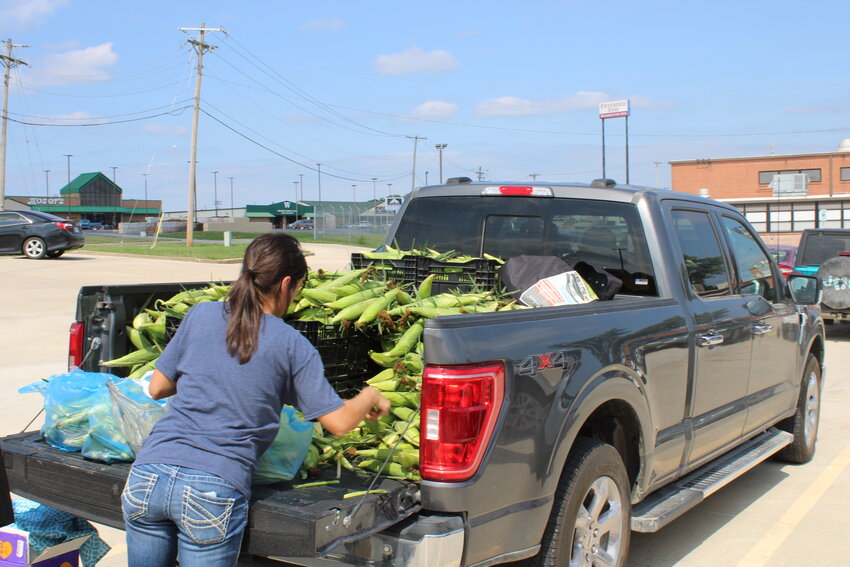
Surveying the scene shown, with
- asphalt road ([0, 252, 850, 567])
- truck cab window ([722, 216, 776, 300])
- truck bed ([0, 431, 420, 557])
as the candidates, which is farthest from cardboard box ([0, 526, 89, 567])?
truck cab window ([722, 216, 776, 300])

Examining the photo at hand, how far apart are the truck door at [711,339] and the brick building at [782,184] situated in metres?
50.0

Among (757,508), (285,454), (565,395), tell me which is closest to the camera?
(285,454)

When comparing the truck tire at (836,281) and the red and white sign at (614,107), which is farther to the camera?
the red and white sign at (614,107)

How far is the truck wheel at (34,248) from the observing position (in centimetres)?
2620

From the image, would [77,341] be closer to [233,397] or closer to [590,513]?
[233,397]

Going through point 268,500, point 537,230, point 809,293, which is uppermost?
point 537,230

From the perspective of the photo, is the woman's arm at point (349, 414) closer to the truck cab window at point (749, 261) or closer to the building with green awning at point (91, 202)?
the truck cab window at point (749, 261)

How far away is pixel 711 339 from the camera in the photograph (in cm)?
457

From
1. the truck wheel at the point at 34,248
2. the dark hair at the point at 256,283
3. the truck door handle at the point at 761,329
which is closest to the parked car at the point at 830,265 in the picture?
the truck door handle at the point at 761,329

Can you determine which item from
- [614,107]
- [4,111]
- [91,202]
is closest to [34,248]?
[4,111]

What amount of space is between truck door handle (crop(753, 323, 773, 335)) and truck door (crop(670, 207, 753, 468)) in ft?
0.30

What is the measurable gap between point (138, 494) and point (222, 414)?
0.36 meters

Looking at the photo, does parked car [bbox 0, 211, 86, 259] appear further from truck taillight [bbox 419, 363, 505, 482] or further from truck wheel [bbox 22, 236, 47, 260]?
truck taillight [bbox 419, 363, 505, 482]

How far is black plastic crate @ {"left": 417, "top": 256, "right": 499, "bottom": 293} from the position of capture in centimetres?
466
